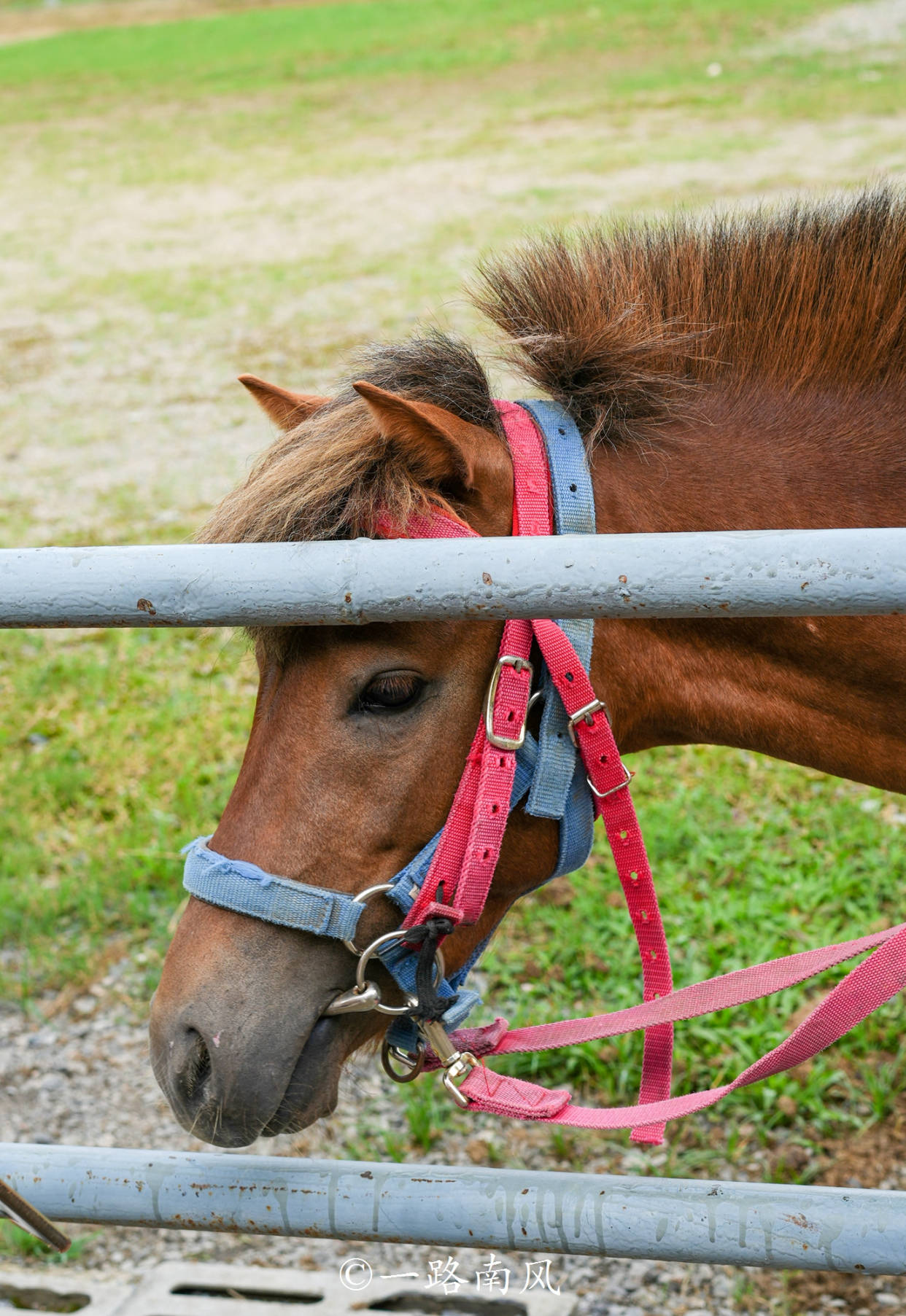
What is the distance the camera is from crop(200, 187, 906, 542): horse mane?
1.87m

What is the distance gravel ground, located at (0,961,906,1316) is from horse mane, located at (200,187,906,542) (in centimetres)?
151

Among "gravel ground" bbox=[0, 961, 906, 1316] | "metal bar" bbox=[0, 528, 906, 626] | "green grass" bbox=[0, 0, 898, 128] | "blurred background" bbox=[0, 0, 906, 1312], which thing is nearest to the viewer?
"metal bar" bbox=[0, 528, 906, 626]

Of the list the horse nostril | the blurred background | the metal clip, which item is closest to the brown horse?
the horse nostril

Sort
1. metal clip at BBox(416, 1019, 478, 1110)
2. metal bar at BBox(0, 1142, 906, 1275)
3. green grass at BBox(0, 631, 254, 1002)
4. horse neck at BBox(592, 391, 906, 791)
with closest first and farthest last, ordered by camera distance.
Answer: metal bar at BBox(0, 1142, 906, 1275)
metal clip at BBox(416, 1019, 478, 1110)
horse neck at BBox(592, 391, 906, 791)
green grass at BBox(0, 631, 254, 1002)

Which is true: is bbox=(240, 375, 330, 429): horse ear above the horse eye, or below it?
above

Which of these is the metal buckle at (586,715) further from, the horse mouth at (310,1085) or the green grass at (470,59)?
the green grass at (470,59)

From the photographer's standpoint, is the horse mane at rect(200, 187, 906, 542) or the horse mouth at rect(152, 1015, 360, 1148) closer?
the horse mouth at rect(152, 1015, 360, 1148)

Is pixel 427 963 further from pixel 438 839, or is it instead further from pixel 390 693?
pixel 390 693

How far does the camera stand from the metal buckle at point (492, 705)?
165 centimetres

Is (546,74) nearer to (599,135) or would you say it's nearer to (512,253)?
(599,135)

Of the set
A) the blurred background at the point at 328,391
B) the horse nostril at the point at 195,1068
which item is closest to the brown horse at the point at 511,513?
the horse nostril at the point at 195,1068

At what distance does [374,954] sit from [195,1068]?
31cm

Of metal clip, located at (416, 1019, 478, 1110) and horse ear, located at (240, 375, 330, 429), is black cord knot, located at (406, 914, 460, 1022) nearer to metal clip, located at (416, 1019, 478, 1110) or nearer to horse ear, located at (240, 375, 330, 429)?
metal clip, located at (416, 1019, 478, 1110)
